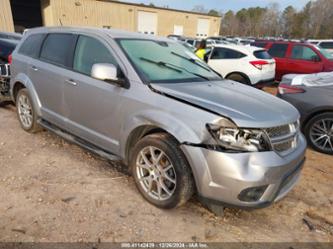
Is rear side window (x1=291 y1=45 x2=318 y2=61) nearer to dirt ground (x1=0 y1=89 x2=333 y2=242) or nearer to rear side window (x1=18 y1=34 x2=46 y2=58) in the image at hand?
dirt ground (x1=0 y1=89 x2=333 y2=242)

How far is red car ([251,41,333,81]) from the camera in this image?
9.61 m

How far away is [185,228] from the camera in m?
2.71

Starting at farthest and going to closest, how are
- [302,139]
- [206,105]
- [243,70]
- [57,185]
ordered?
1. [243,70]
2. [57,185]
3. [302,139]
4. [206,105]

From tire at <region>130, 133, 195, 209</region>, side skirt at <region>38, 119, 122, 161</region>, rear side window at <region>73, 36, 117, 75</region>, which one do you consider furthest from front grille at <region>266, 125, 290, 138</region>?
rear side window at <region>73, 36, 117, 75</region>

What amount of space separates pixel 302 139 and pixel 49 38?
3772mm

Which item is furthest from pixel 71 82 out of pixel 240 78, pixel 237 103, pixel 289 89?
pixel 240 78

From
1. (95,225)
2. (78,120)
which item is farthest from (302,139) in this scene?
(78,120)

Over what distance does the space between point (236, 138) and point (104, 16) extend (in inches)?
1263

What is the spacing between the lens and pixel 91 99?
340 cm

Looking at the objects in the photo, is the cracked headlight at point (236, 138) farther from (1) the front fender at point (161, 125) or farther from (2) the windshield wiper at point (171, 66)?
(2) the windshield wiper at point (171, 66)

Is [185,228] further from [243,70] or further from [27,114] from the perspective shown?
[243,70]

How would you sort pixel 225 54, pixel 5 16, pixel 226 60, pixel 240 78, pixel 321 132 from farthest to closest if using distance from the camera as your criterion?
pixel 5 16 → pixel 225 54 → pixel 226 60 → pixel 240 78 → pixel 321 132

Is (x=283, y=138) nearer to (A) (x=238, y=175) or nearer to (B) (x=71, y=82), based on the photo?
(A) (x=238, y=175)

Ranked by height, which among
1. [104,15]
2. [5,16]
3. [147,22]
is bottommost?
[5,16]
